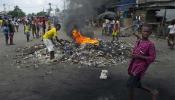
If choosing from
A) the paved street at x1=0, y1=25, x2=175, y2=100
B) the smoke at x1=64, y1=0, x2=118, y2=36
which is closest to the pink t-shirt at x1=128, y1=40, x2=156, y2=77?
the paved street at x1=0, y1=25, x2=175, y2=100

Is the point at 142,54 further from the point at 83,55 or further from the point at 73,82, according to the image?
the point at 83,55

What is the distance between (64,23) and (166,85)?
11.9 m

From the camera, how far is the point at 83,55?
15250 mm

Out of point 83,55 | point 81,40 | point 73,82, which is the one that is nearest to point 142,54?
point 73,82

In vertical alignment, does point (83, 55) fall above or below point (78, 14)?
below

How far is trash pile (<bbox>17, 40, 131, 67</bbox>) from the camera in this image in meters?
14.7

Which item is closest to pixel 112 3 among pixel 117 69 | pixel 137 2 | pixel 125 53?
pixel 137 2

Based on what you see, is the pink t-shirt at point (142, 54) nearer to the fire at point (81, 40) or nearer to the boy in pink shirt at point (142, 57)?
the boy in pink shirt at point (142, 57)

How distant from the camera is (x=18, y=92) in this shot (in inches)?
365

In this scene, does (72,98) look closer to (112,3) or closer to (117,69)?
(117,69)

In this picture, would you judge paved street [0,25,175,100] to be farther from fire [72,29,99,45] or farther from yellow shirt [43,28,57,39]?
fire [72,29,99,45]

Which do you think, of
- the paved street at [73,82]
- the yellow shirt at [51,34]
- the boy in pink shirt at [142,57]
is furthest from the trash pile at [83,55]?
the boy in pink shirt at [142,57]

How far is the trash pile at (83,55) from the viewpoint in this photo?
14.7 meters

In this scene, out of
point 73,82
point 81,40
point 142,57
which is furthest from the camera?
point 81,40
